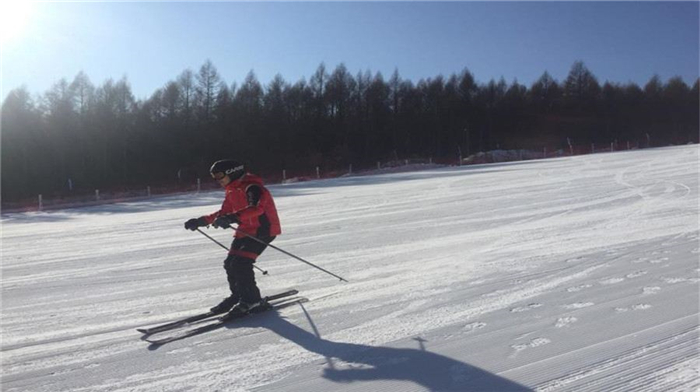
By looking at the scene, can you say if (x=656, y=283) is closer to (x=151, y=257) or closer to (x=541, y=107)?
(x=151, y=257)

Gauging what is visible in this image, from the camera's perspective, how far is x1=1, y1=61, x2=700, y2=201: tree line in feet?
175

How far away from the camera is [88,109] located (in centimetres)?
5816

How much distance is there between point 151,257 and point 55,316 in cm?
372

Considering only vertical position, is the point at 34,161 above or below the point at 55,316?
above

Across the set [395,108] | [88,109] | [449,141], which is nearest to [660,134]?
[449,141]

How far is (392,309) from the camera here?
6250 millimetres

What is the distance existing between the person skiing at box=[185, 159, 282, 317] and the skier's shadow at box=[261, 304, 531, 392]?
1.03m

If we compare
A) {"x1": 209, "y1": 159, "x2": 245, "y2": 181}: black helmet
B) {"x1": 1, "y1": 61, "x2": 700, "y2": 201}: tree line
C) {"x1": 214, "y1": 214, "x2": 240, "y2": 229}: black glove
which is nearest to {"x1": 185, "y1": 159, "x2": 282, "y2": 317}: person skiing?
{"x1": 209, "y1": 159, "x2": 245, "y2": 181}: black helmet

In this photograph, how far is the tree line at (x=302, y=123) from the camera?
5338 centimetres

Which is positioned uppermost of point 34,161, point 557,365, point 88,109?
point 88,109

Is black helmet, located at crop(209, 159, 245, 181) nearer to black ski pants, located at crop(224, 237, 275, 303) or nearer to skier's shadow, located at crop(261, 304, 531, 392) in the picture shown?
black ski pants, located at crop(224, 237, 275, 303)

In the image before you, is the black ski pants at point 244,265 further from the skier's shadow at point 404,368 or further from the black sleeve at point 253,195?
the skier's shadow at point 404,368

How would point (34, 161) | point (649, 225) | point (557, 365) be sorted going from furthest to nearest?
1. point (34, 161)
2. point (649, 225)
3. point (557, 365)

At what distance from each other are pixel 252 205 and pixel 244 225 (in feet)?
1.13
